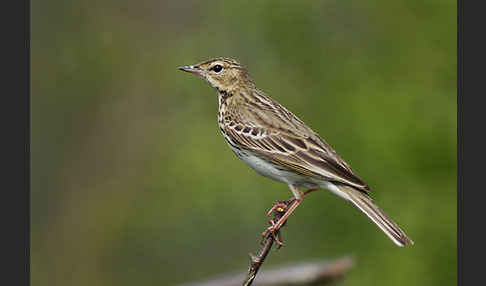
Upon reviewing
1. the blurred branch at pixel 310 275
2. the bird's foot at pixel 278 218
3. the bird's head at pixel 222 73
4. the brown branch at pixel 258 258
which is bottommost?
the blurred branch at pixel 310 275

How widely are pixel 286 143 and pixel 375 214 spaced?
1.08 meters

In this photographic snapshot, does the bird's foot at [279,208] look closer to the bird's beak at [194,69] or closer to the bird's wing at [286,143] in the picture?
the bird's wing at [286,143]

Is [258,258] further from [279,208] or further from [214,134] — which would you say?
[214,134]

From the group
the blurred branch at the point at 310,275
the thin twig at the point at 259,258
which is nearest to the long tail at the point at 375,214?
the thin twig at the point at 259,258

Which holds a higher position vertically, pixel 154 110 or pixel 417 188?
pixel 154 110

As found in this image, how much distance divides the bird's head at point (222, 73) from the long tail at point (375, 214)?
5.54 feet

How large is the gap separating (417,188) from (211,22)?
4.80 m

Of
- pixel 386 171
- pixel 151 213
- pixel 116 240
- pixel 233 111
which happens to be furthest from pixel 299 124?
pixel 116 240

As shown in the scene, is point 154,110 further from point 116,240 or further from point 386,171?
point 386,171

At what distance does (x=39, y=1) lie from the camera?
12734mm

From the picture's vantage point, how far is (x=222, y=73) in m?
7.19

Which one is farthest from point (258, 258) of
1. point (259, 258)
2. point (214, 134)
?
point (214, 134)

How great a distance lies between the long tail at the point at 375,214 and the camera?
5.75m

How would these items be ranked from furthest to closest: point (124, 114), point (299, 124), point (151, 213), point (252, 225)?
point (124, 114) → point (151, 213) → point (252, 225) → point (299, 124)
